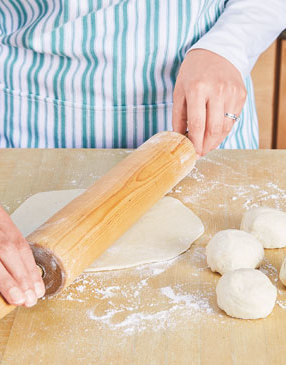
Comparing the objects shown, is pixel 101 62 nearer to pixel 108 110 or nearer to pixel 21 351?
pixel 108 110

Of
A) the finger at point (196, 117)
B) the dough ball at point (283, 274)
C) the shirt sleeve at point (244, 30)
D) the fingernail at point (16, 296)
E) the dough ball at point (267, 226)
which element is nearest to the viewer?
the fingernail at point (16, 296)

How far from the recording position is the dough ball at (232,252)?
104 centimetres

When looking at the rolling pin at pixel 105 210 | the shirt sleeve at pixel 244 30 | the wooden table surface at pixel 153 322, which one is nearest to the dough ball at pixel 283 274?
the wooden table surface at pixel 153 322

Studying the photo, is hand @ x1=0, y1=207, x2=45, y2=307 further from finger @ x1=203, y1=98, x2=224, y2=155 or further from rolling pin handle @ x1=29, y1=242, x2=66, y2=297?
finger @ x1=203, y1=98, x2=224, y2=155

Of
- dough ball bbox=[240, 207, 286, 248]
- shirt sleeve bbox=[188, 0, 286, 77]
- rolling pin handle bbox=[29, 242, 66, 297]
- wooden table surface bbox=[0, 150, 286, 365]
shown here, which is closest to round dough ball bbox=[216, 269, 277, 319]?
wooden table surface bbox=[0, 150, 286, 365]

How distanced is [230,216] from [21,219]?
1.35ft

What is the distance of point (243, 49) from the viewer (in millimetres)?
1399

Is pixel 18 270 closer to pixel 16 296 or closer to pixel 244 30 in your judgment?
pixel 16 296

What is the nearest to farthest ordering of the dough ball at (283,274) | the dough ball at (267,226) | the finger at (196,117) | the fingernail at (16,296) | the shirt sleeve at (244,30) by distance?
1. the fingernail at (16,296)
2. the dough ball at (283,274)
3. the dough ball at (267,226)
4. the finger at (196,117)
5. the shirt sleeve at (244,30)

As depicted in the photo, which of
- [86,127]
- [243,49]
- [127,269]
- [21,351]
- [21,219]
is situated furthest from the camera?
[86,127]

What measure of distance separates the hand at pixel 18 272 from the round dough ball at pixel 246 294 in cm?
28

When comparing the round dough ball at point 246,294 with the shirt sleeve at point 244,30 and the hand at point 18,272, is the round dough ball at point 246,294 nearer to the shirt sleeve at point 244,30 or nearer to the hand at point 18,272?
the hand at point 18,272

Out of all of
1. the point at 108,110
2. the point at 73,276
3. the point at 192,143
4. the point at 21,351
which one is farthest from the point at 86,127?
the point at 21,351

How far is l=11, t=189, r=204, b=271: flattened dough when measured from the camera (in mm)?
1095
